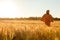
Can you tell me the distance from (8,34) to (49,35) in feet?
3.49

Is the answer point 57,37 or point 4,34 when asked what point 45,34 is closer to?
point 57,37

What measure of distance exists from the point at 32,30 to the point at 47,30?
0.45m

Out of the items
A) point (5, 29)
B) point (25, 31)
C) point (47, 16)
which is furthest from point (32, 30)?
point (47, 16)

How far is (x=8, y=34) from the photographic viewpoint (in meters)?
7.57

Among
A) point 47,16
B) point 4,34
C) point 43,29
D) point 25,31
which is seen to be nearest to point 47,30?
point 43,29

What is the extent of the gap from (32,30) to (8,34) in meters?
0.61

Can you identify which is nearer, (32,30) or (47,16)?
(32,30)

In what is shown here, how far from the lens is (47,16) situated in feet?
43.6

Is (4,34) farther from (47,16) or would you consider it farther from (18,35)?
(47,16)

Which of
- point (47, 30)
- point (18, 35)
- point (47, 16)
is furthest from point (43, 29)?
point (47, 16)

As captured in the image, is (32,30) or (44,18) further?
(44,18)

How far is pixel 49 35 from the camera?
7.89 meters

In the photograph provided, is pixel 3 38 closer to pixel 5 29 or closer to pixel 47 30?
pixel 5 29

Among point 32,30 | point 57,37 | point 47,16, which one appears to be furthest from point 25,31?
point 47,16
